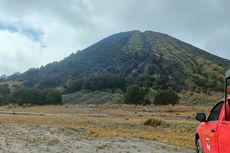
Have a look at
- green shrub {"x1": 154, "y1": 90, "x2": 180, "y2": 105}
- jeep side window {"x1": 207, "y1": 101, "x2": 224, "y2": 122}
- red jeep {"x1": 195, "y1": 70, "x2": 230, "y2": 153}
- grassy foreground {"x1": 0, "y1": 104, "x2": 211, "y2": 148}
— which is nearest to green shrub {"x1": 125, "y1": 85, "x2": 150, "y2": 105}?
green shrub {"x1": 154, "y1": 90, "x2": 180, "y2": 105}

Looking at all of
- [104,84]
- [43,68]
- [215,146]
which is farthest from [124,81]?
[215,146]

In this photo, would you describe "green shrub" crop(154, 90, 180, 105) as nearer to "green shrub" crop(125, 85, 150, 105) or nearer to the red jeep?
"green shrub" crop(125, 85, 150, 105)

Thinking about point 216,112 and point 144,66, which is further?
point 144,66

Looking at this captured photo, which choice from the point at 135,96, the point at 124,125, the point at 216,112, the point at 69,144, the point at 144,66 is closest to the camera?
the point at 216,112

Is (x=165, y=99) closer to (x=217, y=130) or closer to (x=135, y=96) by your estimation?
(x=135, y=96)

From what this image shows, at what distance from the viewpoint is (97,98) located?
99.0 meters

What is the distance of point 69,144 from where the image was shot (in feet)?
55.1

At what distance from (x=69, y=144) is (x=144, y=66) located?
412 ft

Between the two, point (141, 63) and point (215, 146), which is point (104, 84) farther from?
point (215, 146)

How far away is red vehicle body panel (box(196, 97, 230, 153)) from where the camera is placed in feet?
28.5

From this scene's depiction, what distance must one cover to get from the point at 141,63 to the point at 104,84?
36.9 meters

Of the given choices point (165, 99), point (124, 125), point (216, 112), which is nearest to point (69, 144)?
point (216, 112)

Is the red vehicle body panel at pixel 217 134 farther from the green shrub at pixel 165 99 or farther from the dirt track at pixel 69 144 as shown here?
the green shrub at pixel 165 99

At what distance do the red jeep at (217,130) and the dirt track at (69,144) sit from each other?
159 inches
